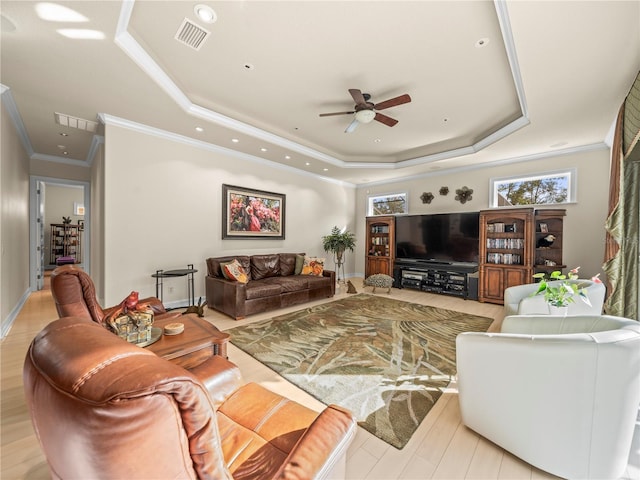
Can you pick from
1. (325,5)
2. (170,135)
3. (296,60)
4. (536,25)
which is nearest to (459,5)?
(536,25)

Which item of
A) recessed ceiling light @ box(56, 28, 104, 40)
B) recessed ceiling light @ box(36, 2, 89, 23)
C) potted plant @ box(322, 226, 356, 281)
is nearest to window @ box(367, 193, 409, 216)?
potted plant @ box(322, 226, 356, 281)

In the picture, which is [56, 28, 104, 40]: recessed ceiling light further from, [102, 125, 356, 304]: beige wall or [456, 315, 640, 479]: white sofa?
[456, 315, 640, 479]: white sofa

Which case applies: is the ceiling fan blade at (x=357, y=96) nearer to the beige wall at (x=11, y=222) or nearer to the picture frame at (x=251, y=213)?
the picture frame at (x=251, y=213)

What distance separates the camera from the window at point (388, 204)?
7.12 metres

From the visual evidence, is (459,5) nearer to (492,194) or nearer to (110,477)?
(110,477)

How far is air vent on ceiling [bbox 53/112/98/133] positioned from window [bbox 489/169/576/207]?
716cm

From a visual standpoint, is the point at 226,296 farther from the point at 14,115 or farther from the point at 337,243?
the point at 14,115

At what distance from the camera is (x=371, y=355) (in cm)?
282

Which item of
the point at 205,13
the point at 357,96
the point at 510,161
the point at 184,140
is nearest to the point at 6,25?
the point at 205,13

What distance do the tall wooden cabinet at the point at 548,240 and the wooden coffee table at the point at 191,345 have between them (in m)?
5.39

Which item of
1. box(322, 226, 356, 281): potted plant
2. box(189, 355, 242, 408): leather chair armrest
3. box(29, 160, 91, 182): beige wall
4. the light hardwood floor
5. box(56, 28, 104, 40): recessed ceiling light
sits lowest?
the light hardwood floor

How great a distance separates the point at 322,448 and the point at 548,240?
5857mm

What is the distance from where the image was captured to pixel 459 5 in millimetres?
2082

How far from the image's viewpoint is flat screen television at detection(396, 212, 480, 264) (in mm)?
5465
